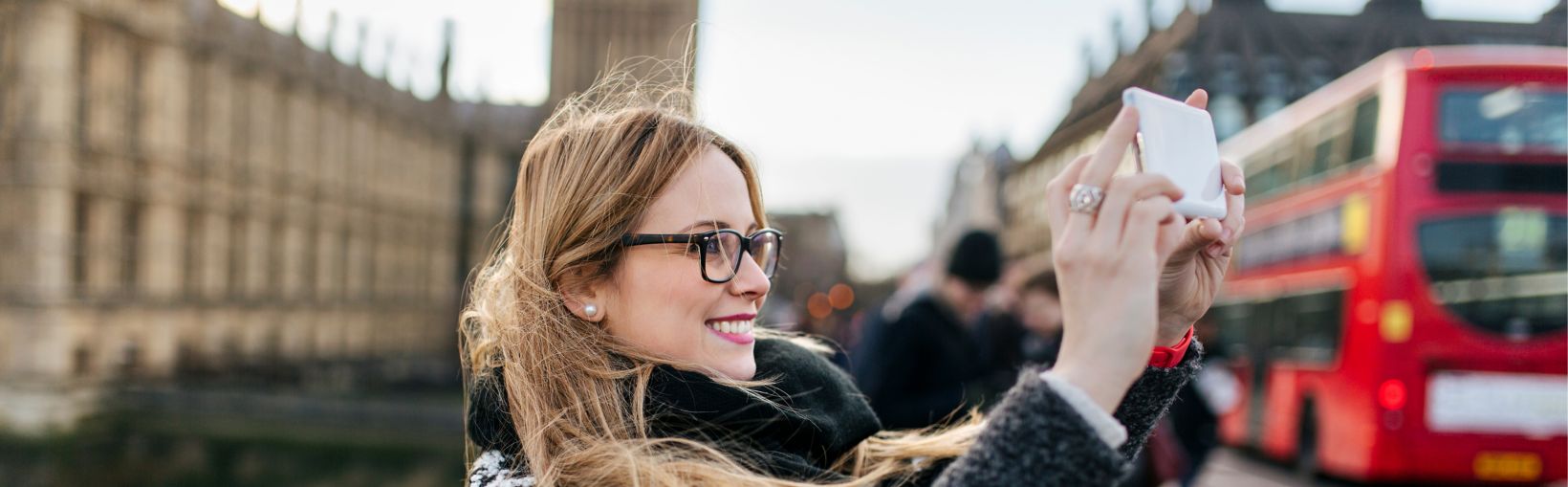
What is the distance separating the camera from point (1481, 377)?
26.6 feet

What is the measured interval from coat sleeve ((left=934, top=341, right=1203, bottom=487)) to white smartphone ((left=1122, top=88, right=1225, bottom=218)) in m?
0.23

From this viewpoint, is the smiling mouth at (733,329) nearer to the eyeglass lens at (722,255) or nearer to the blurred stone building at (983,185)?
the eyeglass lens at (722,255)

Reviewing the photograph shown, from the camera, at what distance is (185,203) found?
78.0 feet

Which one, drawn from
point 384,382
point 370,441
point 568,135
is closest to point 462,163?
point 384,382

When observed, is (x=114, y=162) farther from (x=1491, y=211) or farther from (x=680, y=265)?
(x=680, y=265)

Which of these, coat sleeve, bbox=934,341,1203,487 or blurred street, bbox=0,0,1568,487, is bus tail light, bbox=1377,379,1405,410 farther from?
coat sleeve, bbox=934,341,1203,487

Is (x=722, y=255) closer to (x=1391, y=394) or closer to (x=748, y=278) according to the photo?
(x=748, y=278)

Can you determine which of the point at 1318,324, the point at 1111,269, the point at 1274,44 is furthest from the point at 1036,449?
the point at 1274,44

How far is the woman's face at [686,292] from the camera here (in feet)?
5.16

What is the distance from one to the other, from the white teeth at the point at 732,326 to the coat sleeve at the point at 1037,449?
0.55m

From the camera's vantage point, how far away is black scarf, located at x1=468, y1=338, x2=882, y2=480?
1.49 metres

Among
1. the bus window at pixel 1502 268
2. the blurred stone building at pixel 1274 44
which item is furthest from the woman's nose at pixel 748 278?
the bus window at pixel 1502 268

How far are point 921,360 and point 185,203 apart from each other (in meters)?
23.1

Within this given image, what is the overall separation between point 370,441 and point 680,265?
1757 centimetres
